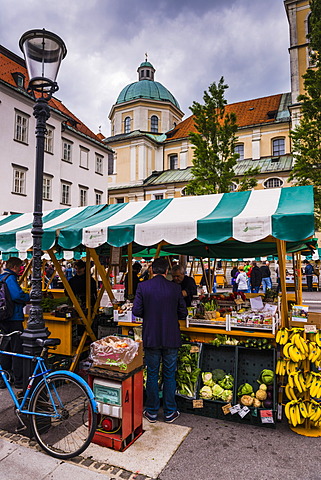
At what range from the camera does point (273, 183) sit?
3641 cm

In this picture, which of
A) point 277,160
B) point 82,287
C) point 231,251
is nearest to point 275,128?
point 277,160

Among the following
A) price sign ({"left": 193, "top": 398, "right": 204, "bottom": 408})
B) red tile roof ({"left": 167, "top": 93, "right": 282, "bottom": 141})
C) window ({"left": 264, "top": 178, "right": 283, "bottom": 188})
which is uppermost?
red tile roof ({"left": 167, "top": 93, "right": 282, "bottom": 141})

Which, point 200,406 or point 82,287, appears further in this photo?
point 82,287

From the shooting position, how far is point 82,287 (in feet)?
Answer: 24.6

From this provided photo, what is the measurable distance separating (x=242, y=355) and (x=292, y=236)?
187 centimetres

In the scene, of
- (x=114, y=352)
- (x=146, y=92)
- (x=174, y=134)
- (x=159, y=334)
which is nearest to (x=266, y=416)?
(x=159, y=334)

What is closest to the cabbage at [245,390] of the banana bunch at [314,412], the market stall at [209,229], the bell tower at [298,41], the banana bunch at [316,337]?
the market stall at [209,229]

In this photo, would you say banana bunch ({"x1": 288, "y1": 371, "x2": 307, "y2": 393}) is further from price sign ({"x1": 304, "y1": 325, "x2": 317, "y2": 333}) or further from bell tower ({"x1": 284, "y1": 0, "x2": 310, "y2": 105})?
bell tower ({"x1": 284, "y1": 0, "x2": 310, "y2": 105})

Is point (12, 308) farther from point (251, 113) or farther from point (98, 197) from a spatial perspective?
point (251, 113)

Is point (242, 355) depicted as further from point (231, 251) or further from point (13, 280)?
point (231, 251)

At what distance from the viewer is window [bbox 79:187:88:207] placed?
30.0 metres

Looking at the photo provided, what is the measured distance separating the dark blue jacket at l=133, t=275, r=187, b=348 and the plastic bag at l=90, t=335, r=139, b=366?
1.25 ft

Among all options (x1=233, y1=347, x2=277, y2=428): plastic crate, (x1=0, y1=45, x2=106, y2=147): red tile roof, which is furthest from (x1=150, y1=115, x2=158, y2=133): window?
(x1=233, y1=347, x2=277, y2=428): plastic crate

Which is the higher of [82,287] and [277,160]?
[277,160]
